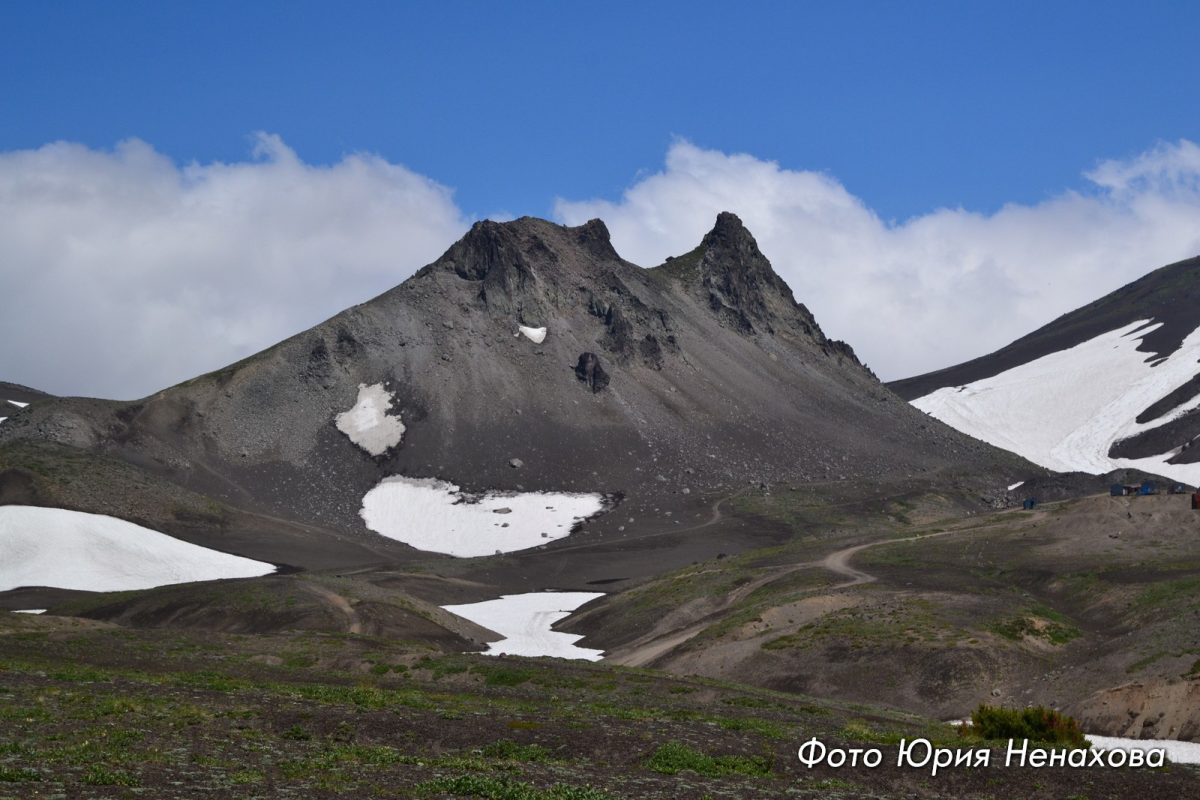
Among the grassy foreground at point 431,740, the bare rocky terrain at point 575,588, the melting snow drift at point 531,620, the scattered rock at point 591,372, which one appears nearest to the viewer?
the grassy foreground at point 431,740

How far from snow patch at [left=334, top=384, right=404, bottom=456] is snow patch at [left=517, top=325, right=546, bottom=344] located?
28.5 meters

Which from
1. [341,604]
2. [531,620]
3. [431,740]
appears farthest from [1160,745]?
[531,620]

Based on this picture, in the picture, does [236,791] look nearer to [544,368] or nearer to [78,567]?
[78,567]

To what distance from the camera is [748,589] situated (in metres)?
84.8

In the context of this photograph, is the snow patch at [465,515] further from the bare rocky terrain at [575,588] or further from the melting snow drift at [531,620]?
the melting snow drift at [531,620]

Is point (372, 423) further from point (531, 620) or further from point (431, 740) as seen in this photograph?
point (431, 740)

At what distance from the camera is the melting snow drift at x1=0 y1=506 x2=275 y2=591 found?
332 feet

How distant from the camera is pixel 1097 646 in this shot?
5819 centimetres

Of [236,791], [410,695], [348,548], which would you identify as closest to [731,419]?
[348,548]

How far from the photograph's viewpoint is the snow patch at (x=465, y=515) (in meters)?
147

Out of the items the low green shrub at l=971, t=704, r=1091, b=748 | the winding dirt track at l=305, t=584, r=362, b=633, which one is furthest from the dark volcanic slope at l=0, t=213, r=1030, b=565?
the low green shrub at l=971, t=704, r=1091, b=748

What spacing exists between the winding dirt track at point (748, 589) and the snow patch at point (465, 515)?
2245 inches

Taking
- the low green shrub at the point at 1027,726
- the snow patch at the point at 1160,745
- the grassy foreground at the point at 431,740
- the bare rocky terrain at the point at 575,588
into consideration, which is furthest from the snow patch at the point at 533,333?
the low green shrub at the point at 1027,726

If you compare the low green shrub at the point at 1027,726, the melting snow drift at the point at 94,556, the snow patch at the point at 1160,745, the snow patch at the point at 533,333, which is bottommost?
the snow patch at the point at 1160,745
